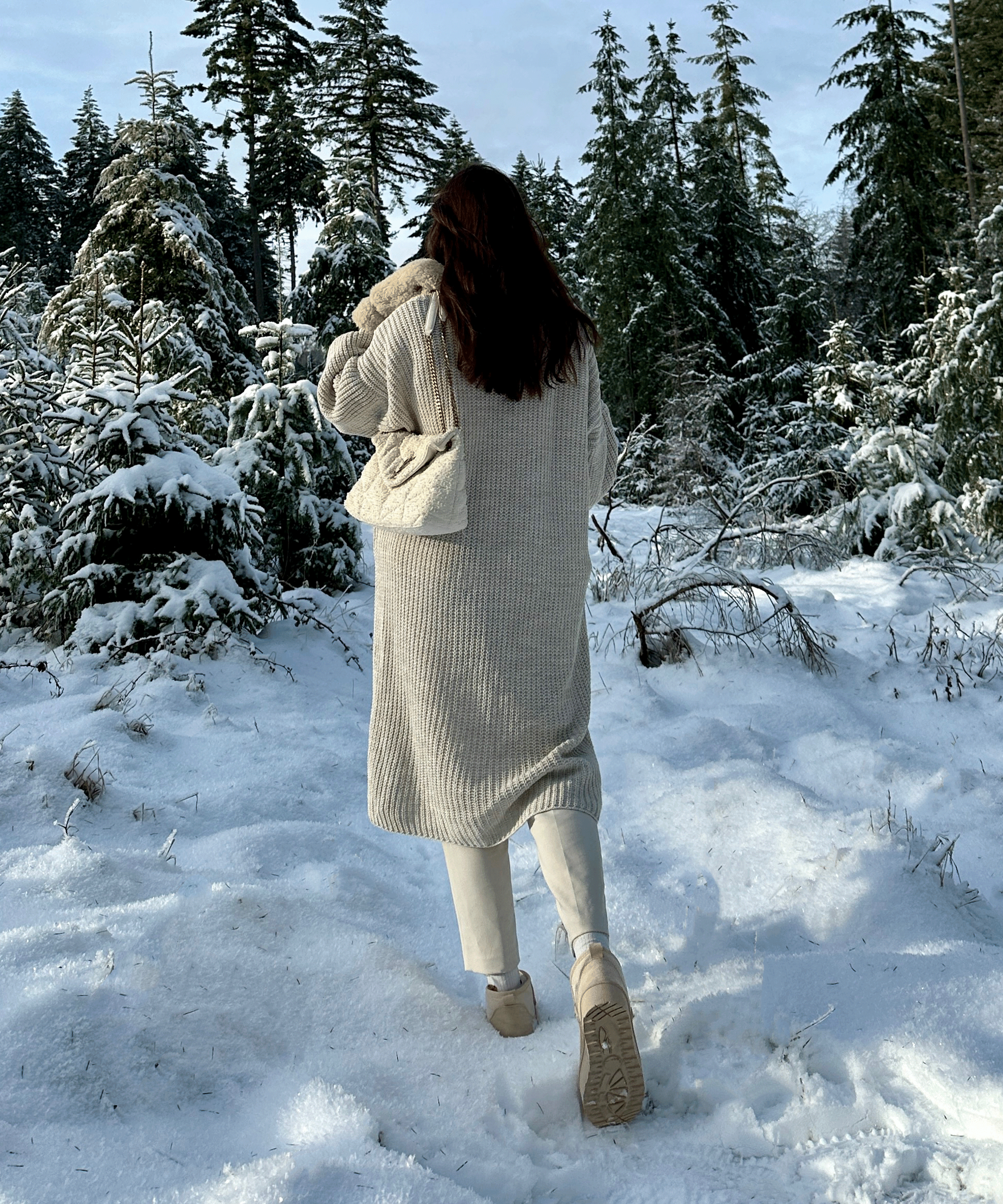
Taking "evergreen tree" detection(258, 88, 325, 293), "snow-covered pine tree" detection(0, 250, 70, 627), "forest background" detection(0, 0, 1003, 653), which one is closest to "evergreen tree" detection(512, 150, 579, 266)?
"forest background" detection(0, 0, 1003, 653)

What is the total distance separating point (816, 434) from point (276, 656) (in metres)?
12.1

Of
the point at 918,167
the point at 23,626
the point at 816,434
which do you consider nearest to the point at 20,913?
the point at 23,626

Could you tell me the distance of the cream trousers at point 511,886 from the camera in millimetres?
1917

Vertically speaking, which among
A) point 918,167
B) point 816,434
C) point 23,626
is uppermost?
point 918,167

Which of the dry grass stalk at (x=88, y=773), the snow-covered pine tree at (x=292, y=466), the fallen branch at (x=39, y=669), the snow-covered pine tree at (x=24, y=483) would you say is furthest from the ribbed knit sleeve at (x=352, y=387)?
the snow-covered pine tree at (x=292, y=466)

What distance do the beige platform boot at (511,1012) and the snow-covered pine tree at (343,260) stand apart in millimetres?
9747

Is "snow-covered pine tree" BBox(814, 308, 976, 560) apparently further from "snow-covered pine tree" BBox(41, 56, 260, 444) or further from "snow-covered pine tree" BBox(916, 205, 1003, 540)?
"snow-covered pine tree" BBox(41, 56, 260, 444)

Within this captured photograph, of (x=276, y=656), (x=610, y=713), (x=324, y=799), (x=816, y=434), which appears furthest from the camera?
(x=816, y=434)

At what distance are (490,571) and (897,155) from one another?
21.0 metres

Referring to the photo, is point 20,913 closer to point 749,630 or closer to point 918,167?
point 749,630

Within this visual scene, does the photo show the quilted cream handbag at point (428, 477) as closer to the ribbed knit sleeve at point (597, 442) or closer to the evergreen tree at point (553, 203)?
the ribbed knit sleeve at point (597, 442)

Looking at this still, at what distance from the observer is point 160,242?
10.4 m

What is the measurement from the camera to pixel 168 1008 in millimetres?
1852

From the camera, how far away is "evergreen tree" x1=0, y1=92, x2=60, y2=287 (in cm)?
3522
